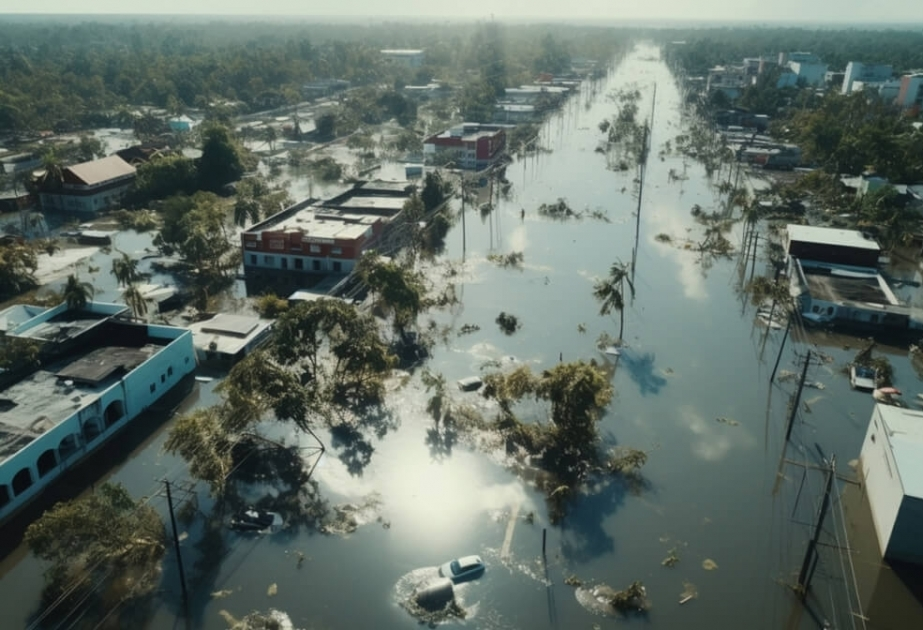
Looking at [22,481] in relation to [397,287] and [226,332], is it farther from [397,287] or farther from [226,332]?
[397,287]

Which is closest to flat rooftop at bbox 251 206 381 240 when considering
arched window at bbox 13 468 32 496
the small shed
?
arched window at bbox 13 468 32 496

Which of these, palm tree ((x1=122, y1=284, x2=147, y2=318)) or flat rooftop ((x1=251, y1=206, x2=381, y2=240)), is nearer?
palm tree ((x1=122, y1=284, x2=147, y2=318))

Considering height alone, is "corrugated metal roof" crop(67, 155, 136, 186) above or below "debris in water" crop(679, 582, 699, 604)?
above

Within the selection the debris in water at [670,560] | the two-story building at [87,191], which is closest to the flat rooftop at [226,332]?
the debris in water at [670,560]

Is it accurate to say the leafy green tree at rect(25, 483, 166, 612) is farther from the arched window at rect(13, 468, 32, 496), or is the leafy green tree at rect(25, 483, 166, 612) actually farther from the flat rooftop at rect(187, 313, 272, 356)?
the flat rooftop at rect(187, 313, 272, 356)

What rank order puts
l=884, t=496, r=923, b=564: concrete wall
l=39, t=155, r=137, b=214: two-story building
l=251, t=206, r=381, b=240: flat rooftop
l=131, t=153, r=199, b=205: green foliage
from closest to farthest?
1. l=884, t=496, r=923, b=564: concrete wall
2. l=251, t=206, r=381, b=240: flat rooftop
3. l=39, t=155, r=137, b=214: two-story building
4. l=131, t=153, r=199, b=205: green foliage

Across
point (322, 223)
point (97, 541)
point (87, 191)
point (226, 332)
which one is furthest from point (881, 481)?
point (87, 191)
